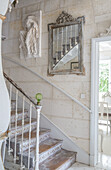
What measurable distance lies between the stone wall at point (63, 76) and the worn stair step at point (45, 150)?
1.03 ft

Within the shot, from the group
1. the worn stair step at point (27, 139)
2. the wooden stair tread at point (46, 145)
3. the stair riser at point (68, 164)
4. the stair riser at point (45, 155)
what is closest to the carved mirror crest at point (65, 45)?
the worn stair step at point (27, 139)

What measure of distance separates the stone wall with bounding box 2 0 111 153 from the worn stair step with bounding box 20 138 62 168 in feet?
1.03

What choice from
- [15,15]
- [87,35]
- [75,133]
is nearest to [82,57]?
[87,35]

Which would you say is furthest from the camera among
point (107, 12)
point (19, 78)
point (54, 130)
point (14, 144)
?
point (19, 78)

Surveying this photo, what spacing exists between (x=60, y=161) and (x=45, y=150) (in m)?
0.31

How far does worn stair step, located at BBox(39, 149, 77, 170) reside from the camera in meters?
2.50

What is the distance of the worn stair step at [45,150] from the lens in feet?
7.85

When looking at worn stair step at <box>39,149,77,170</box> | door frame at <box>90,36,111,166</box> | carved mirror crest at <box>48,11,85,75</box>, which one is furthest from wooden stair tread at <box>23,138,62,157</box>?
carved mirror crest at <box>48,11,85,75</box>

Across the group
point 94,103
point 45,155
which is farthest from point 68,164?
point 94,103

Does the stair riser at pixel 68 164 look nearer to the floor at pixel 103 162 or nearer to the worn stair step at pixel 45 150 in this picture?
the floor at pixel 103 162

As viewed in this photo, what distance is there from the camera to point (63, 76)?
3283 millimetres

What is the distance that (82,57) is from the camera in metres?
3.07

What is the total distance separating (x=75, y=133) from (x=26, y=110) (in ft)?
3.92

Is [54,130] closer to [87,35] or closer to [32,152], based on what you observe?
[32,152]
